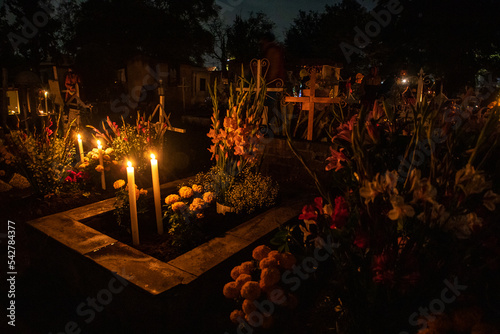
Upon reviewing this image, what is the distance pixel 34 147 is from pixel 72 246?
2.09 metres

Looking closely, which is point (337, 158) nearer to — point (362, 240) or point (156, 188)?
point (362, 240)

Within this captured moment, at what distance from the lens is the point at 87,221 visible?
10.6 feet

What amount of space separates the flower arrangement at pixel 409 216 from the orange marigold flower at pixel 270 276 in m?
0.42

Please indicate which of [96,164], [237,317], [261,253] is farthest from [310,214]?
[96,164]

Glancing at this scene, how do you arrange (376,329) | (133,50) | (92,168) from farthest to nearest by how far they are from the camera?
(133,50), (92,168), (376,329)

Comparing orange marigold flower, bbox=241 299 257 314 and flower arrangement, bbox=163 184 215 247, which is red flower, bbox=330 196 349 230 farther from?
flower arrangement, bbox=163 184 215 247

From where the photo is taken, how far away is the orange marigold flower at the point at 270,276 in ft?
6.79

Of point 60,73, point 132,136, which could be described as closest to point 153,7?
point 60,73

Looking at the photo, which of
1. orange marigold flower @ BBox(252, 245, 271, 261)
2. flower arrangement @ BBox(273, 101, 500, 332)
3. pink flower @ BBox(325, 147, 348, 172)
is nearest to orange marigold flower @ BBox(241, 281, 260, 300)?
orange marigold flower @ BBox(252, 245, 271, 261)

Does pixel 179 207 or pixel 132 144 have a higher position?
pixel 132 144

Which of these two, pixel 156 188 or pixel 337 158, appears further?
pixel 156 188

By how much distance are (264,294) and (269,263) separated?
19 centimetres

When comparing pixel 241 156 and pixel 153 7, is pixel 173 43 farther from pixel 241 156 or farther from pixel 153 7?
pixel 241 156

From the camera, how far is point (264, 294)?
7.00ft
